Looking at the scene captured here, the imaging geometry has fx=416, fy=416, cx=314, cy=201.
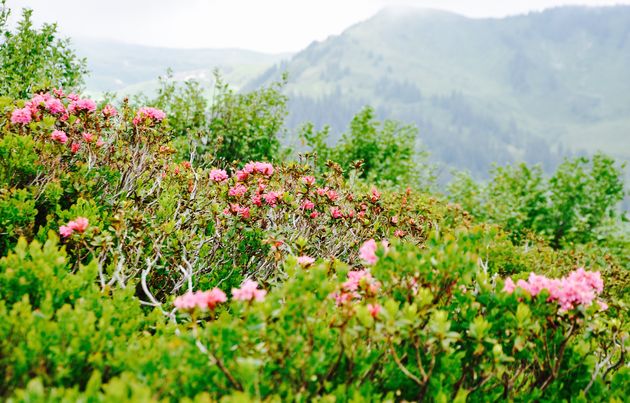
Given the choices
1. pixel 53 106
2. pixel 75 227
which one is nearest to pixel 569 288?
pixel 75 227

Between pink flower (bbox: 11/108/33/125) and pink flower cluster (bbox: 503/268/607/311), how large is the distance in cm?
502

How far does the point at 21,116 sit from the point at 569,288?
5.38m

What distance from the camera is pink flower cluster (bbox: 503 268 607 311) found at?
99.7 inches

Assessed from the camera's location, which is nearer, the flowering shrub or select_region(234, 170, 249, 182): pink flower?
the flowering shrub

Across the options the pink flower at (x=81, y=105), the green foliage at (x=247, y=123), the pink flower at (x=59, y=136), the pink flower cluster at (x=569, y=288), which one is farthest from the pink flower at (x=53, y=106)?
the green foliage at (x=247, y=123)

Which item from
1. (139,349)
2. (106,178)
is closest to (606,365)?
(139,349)

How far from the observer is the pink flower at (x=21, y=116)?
454cm

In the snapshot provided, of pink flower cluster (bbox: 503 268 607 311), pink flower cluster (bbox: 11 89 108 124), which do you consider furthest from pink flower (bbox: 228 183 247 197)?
pink flower cluster (bbox: 503 268 607 311)

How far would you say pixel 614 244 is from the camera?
13.6 m

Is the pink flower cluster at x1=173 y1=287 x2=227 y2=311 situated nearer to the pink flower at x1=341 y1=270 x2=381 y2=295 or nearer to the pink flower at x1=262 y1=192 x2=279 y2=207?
the pink flower at x1=341 y1=270 x2=381 y2=295

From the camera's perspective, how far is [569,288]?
8.37 ft

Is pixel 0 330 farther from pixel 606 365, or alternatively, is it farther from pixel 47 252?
pixel 606 365

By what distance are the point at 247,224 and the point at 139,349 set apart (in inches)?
103

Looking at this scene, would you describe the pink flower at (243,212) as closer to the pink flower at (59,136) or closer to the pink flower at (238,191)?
the pink flower at (238,191)
